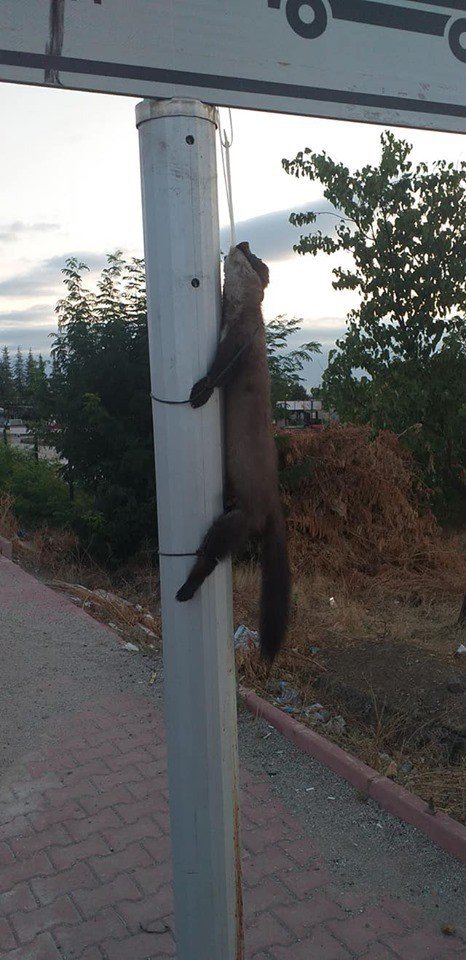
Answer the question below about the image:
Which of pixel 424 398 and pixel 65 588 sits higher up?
pixel 424 398

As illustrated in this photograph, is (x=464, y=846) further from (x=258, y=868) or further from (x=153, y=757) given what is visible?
(x=153, y=757)

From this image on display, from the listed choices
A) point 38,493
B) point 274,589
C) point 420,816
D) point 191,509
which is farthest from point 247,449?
point 38,493

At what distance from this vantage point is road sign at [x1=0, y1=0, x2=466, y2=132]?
1.33 metres

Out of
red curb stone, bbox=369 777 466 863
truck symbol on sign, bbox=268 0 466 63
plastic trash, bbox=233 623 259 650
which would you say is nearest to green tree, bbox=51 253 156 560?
plastic trash, bbox=233 623 259 650

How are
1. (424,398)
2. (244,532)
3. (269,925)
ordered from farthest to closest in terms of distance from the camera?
(424,398)
(269,925)
(244,532)

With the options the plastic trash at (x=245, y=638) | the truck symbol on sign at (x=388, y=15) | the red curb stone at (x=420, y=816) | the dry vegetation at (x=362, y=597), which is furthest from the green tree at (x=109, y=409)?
the truck symbol on sign at (x=388, y=15)

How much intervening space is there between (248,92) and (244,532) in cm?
100

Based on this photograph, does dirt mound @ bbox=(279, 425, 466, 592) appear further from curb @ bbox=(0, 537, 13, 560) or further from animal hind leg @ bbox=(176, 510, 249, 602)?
animal hind leg @ bbox=(176, 510, 249, 602)

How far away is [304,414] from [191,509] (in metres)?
8.86

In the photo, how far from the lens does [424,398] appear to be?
879 cm

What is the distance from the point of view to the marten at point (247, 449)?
5.19 ft

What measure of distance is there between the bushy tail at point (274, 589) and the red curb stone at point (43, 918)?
1.61 m

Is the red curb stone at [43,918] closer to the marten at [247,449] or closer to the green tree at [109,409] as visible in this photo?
the marten at [247,449]

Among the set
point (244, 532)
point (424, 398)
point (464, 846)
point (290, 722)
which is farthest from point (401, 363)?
point (244, 532)
